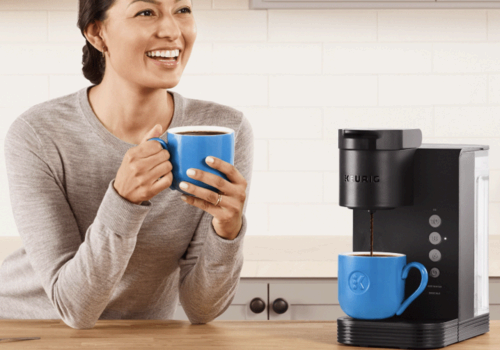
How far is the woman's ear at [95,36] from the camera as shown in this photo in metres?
1.32

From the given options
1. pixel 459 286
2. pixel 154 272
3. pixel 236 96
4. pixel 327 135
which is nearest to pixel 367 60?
pixel 327 135

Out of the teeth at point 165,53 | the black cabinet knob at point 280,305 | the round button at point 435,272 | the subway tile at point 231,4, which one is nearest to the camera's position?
the round button at point 435,272

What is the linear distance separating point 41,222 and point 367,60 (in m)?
1.52

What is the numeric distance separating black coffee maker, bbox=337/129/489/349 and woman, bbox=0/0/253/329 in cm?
19

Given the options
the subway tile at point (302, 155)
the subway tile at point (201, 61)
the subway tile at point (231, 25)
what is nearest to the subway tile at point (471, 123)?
the subway tile at point (302, 155)

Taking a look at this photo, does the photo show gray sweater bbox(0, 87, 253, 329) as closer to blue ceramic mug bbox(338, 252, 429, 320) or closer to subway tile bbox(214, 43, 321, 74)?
blue ceramic mug bbox(338, 252, 429, 320)

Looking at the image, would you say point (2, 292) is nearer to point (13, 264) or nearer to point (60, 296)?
point (13, 264)

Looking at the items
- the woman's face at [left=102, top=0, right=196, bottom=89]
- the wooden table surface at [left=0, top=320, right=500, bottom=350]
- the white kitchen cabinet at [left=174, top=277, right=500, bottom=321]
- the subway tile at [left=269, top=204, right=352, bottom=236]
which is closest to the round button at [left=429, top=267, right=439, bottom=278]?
the wooden table surface at [left=0, top=320, right=500, bottom=350]

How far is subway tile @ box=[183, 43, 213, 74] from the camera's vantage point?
7.89 feet

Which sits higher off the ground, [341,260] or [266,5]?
[266,5]

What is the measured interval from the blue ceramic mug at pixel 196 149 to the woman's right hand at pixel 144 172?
0.01 m

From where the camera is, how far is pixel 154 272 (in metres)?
1.36

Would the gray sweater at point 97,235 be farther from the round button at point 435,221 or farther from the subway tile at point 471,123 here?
the subway tile at point 471,123

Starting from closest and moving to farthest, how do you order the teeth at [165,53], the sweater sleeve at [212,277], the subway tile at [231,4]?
the sweater sleeve at [212,277] < the teeth at [165,53] < the subway tile at [231,4]
